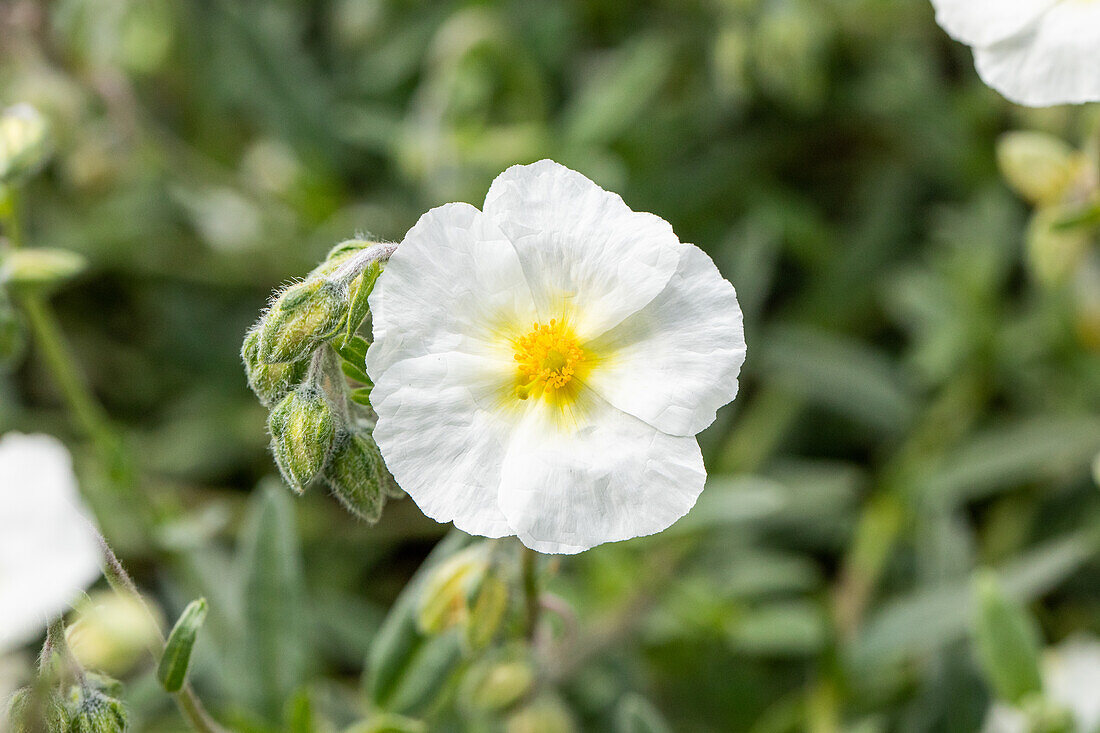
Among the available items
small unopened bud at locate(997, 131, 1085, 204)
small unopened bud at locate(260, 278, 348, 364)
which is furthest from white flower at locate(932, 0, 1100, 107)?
small unopened bud at locate(260, 278, 348, 364)

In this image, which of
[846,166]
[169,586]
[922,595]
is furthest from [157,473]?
[846,166]

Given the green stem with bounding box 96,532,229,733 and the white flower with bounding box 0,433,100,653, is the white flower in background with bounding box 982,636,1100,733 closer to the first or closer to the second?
the green stem with bounding box 96,532,229,733

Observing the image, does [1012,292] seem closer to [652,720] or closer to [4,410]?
[652,720]

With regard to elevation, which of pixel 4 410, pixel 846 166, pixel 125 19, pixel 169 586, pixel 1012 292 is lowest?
pixel 169 586

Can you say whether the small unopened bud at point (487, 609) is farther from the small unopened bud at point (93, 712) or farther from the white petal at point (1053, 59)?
the white petal at point (1053, 59)

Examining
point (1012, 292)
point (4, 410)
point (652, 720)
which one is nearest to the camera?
point (652, 720)

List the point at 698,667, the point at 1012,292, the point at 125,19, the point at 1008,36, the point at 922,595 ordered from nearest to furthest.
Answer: the point at 1008,36 < the point at 922,595 < the point at 698,667 < the point at 125,19 < the point at 1012,292

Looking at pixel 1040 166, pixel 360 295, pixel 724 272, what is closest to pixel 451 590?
pixel 360 295
